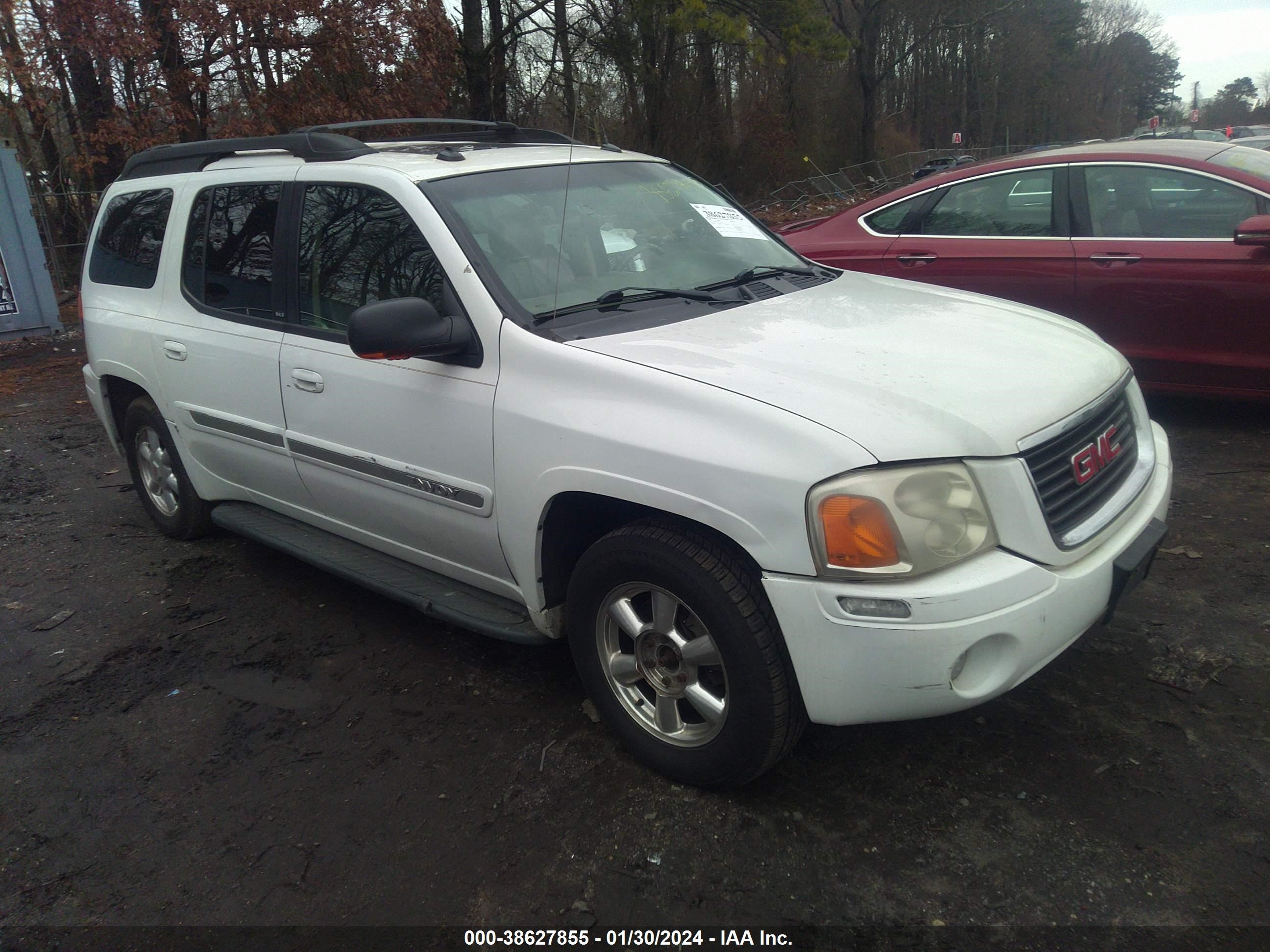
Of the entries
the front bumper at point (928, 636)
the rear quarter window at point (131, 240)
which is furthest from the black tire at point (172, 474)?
the front bumper at point (928, 636)

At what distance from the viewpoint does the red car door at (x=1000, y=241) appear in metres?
5.66

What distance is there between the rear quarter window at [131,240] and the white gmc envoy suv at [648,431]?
0.57 feet

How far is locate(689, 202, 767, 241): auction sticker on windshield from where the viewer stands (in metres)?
Answer: 3.87

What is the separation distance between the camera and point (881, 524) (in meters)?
2.34

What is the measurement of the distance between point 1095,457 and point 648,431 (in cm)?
127

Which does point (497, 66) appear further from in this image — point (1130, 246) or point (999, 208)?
point (1130, 246)

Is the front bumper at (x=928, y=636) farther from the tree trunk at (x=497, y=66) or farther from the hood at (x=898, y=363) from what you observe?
the tree trunk at (x=497, y=66)

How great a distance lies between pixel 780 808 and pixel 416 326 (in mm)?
1743

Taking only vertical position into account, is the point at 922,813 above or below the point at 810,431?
below

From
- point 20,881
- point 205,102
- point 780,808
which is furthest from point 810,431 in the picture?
point 205,102

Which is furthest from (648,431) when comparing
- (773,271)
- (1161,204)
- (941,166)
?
(941,166)

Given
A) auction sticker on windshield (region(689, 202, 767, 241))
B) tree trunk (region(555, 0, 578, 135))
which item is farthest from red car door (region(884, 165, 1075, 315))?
tree trunk (region(555, 0, 578, 135))

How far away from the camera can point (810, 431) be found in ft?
7.81

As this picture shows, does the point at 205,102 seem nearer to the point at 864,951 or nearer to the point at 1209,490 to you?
the point at 1209,490
